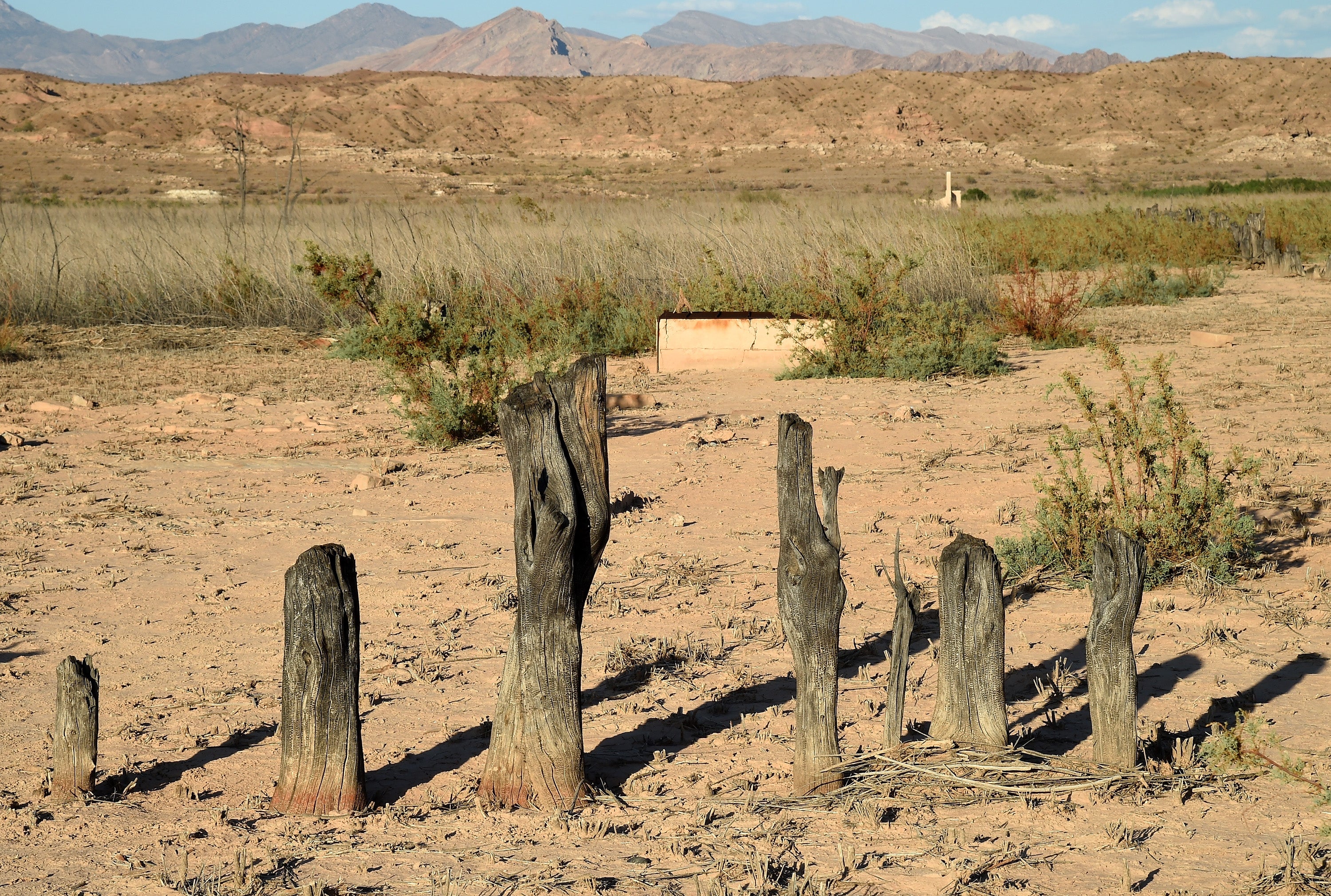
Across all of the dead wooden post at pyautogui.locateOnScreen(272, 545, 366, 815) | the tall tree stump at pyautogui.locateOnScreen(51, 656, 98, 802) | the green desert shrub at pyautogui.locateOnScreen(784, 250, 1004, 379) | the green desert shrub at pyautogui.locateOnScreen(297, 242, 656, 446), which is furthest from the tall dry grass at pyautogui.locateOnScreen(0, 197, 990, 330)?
the dead wooden post at pyautogui.locateOnScreen(272, 545, 366, 815)

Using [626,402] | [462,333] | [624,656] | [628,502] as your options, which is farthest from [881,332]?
[624,656]

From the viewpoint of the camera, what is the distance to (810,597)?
109 inches

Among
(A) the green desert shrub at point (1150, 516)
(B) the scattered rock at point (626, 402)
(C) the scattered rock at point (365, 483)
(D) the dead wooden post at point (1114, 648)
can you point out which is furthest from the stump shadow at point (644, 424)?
(D) the dead wooden post at point (1114, 648)

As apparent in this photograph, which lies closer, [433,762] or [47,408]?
[433,762]

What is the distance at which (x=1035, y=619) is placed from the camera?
4.20m

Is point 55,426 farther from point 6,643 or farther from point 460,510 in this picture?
point 6,643

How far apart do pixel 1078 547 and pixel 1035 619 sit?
1.58ft

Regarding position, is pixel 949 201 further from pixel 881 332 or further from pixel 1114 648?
pixel 1114 648

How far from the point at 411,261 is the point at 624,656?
899cm

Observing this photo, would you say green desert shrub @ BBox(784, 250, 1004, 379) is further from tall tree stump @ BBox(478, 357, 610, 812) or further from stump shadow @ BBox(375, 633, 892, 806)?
tall tree stump @ BBox(478, 357, 610, 812)

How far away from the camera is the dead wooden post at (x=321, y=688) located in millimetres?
2713

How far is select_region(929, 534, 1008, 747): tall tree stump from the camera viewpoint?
9.09 feet

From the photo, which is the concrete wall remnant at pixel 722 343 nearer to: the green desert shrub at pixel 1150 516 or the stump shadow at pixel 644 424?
the stump shadow at pixel 644 424

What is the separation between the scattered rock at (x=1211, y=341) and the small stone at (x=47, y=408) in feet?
30.3
